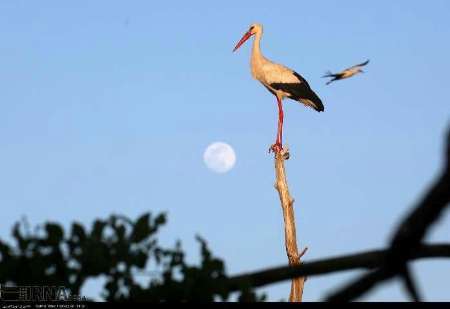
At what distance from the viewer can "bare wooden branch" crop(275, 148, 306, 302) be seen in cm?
1441

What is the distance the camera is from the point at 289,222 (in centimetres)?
1480

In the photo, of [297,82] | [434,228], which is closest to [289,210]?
[297,82]

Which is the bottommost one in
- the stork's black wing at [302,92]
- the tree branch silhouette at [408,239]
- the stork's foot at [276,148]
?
the tree branch silhouette at [408,239]

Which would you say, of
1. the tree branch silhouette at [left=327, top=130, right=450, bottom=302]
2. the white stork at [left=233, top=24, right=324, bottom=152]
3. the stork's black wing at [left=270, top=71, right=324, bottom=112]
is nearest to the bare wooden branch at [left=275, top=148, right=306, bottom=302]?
the white stork at [left=233, top=24, right=324, bottom=152]

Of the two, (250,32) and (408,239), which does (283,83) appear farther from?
(408,239)

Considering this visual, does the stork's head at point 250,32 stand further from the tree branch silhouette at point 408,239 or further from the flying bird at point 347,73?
the tree branch silhouette at point 408,239

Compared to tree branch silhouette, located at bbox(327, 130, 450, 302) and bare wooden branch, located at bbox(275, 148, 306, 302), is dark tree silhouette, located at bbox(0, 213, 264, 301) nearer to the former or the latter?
tree branch silhouette, located at bbox(327, 130, 450, 302)

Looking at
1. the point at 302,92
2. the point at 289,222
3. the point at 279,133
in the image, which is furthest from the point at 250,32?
the point at 289,222

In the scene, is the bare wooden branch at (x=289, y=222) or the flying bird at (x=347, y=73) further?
the bare wooden branch at (x=289, y=222)

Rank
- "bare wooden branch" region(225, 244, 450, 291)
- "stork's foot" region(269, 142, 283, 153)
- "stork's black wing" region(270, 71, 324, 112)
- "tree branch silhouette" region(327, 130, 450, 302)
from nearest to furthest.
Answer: "tree branch silhouette" region(327, 130, 450, 302), "bare wooden branch" region(225, 244, 450, 291), "stork's foot" region(269, 142, 283, 153), "stork's black wing" region(270, 71, 324, 112)

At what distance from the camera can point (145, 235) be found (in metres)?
1.82

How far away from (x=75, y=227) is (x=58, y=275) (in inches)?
5.6

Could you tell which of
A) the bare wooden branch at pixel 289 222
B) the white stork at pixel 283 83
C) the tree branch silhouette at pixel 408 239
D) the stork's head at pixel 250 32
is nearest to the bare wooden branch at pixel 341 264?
the tree branch silhouette at pixel 408 239

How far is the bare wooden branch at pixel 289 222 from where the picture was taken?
47.3ft
